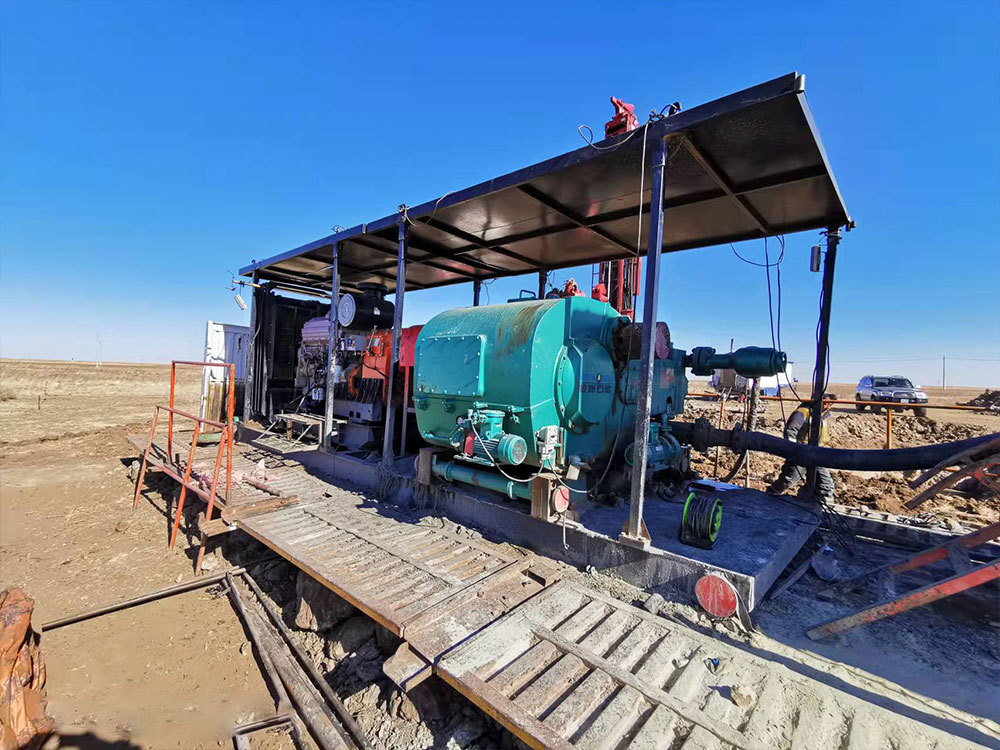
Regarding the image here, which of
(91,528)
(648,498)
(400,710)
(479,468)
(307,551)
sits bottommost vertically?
(91,528)

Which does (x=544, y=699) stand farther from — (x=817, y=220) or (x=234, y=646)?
(x=817, y=220)

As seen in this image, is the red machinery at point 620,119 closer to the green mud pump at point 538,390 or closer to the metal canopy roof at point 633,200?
the metal canopy roof at point 633,200

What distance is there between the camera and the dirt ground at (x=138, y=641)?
119 inches

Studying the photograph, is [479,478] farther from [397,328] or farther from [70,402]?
[70,402]

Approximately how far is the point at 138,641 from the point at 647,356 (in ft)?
17.3

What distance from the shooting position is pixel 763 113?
10.8 ft

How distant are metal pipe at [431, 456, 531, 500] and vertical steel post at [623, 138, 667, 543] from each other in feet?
3.50

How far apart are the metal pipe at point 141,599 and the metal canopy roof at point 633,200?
478 cm

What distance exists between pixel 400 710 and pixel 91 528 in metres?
6.66

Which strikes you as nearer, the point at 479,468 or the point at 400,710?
the point at 400,710

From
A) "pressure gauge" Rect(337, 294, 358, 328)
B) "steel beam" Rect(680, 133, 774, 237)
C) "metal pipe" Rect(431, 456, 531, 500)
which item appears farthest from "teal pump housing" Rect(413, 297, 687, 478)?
"pressure gauge" Rect(337, 294, 358, 328)

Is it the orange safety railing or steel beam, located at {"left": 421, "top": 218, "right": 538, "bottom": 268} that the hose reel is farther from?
the orange safety railing

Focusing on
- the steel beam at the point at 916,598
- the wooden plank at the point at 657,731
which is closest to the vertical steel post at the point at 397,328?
the wooden plank at the point at 657,731

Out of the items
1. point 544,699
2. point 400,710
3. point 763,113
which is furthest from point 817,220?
point 400,710
